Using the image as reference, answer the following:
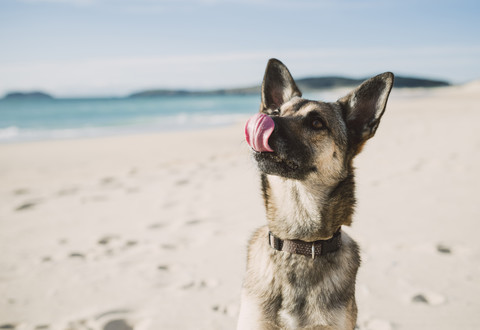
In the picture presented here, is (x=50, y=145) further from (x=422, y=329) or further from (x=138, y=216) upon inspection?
(x=422, y=329)

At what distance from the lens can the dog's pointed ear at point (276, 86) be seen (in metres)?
3.22

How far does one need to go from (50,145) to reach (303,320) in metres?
12.7

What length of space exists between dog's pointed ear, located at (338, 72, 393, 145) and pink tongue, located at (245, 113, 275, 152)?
932 mm

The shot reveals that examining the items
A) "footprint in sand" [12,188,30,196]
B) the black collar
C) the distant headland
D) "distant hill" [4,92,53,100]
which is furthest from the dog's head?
Result: "distant hill" [4,92,53,100]

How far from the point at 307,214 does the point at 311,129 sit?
67 centimetres

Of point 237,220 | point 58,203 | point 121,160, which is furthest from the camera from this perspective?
point 121,160

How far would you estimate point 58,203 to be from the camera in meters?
6.35

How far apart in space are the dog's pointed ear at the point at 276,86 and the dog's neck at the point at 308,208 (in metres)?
0.85

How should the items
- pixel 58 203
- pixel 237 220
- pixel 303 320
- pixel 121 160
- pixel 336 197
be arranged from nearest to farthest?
1. pixel 303 320
2. pixel 336 197
3. pixel 237 220
4. pixel 58 203
5. pixel 121 160

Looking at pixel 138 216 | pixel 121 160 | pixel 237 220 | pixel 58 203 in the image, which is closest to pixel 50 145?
pixel 121 160

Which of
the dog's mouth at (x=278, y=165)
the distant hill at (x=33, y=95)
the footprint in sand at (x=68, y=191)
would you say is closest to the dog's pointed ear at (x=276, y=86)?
the dog's mouth at (x=278, y=165)

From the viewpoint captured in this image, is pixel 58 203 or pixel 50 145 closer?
pixel 58 203

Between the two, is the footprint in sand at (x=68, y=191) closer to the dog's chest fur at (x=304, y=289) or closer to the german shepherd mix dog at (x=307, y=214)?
the german shepherd mix dog at (x=307, y=214)

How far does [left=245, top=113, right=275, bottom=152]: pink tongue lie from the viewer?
2.37 meters
